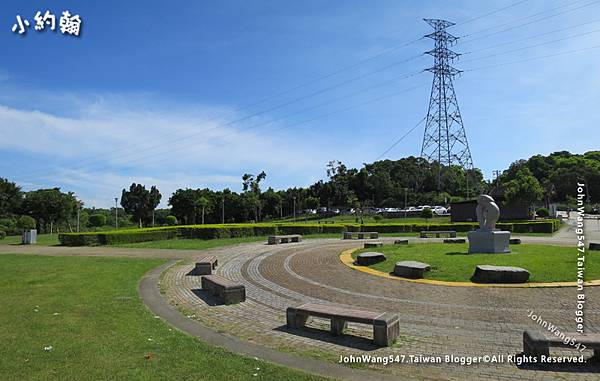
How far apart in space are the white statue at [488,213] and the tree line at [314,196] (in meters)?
32.1

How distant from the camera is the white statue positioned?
16531mm

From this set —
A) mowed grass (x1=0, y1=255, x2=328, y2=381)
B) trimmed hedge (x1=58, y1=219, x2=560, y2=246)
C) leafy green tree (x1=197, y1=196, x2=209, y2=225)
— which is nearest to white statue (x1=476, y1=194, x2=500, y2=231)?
mowed grass (x1=0, y1=255, x2=328, y2=381)

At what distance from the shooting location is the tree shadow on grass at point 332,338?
6760 mm

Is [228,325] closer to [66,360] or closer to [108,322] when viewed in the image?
[108,322]

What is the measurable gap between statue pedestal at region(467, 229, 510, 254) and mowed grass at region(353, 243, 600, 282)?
43 cm

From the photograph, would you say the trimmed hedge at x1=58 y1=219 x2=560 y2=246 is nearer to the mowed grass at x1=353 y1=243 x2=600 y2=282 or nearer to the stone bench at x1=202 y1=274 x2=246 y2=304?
the mowed grass at x1=353 y1=243 x2=600 y2=282

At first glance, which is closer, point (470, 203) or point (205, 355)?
point (205, 355)

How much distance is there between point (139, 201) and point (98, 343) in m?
66.8

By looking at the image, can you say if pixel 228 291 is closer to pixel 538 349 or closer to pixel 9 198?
pixel 538 349

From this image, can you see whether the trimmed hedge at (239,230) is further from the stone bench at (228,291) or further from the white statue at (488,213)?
the stone bench at (228,291)

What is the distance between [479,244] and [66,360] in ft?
46.1

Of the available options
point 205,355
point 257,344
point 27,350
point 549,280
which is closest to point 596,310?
point 549,280

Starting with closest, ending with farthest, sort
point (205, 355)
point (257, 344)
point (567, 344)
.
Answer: point (567, 344)
point (205, 355)
point (257, 344)

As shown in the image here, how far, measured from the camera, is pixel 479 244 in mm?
16219
